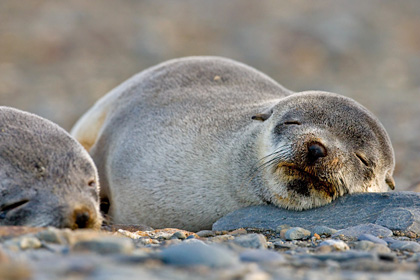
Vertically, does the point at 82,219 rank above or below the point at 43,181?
below

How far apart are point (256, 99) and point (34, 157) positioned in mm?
2899

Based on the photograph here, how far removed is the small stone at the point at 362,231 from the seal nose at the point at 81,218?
169 centimetres

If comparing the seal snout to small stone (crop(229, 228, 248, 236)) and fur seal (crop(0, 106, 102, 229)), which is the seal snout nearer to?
fur seal (crop(0, 106, 102, 229))

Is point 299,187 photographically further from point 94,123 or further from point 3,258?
point 94,123

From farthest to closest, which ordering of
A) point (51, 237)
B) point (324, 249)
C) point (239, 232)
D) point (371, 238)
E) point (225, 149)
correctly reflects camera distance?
point (225, 149)
point (239, 232)
point (371, 238)
point (324, 249)
point (51, 237)

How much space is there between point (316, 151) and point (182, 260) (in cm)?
236

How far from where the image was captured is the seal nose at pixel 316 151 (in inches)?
200

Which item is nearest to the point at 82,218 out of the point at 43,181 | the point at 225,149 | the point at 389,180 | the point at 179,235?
the point at 43,181

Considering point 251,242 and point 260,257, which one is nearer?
point 260,257

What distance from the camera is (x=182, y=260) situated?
293cm

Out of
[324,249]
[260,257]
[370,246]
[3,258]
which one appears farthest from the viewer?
[370,246]

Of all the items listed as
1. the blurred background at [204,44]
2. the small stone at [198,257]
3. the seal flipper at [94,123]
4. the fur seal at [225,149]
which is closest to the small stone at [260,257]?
the small stone at [198,257]

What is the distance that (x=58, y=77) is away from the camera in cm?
1773

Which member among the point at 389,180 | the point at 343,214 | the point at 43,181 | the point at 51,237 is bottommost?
the point at 51,237
